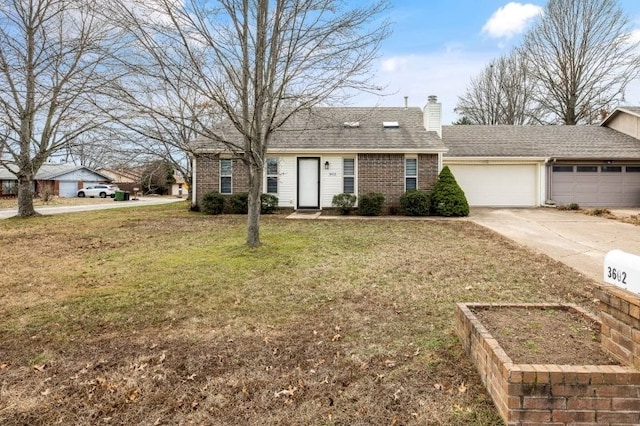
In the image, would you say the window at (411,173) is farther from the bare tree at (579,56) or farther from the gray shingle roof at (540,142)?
the bare tree at (579,56)

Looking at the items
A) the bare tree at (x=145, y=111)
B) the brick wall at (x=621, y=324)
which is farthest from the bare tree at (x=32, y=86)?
the brick wall at (x=621, y=324)

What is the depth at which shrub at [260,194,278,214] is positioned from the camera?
48.2 feet

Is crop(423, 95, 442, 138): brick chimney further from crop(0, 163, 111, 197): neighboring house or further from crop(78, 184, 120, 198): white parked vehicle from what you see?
crop(0, 163, 111, 197): neighboring house

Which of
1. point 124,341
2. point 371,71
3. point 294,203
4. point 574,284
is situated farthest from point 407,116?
point 124,341

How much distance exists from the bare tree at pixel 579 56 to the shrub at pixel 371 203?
66.7 feet

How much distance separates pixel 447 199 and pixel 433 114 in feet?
14.6

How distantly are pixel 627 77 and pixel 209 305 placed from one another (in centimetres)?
3046

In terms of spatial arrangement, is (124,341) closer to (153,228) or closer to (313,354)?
(313,354)

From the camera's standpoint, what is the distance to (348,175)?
1528cm

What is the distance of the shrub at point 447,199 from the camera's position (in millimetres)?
13914

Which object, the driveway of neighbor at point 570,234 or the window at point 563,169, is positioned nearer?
the driveway of neighbor at point 570,234

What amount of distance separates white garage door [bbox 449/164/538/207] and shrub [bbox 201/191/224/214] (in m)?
10.4

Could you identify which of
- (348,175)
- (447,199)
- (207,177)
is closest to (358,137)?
(348,175)

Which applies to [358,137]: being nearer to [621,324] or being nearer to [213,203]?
[213,203]
